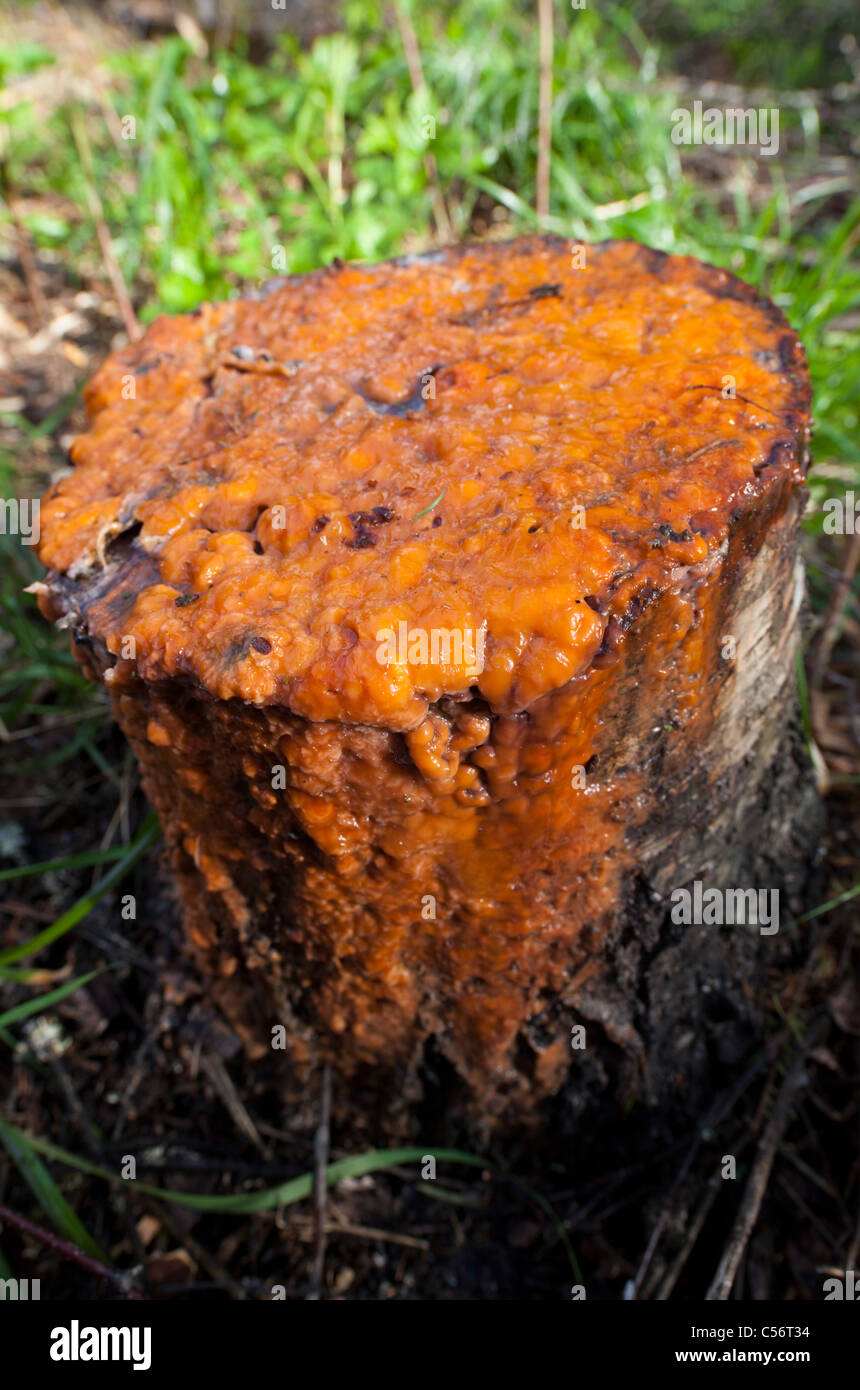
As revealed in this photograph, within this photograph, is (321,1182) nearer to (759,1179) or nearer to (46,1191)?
(46,1191)

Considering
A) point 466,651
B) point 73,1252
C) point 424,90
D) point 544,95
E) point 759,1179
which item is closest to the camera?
point 466,651

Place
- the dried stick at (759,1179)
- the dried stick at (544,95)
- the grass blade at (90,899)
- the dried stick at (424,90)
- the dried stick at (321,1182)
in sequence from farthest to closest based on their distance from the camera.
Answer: the dried stick at (424,90)
the dried stick at (544,95)
the grass blade at (90,899)
the dried stick at (321,1182)
the dried stick at (759,1179)

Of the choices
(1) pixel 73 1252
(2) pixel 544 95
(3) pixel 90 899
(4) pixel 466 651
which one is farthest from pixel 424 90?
(1) pixel 73 1252

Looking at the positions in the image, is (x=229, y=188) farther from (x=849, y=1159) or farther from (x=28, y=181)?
(x=849, y=1159)

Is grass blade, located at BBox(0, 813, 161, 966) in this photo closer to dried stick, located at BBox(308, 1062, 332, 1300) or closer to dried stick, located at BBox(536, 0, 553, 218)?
dried stick, located at BBox(308, 1062, 332, 1300)

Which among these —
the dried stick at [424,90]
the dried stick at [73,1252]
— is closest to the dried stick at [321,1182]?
the dried stick at [73,1252]

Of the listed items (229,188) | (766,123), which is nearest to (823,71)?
(766,123)

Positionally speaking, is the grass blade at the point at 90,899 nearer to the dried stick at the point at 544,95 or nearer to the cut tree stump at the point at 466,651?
the cut tree stump at the point at 466,651

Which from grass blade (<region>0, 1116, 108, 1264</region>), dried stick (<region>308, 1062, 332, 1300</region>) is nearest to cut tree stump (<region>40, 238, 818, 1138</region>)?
dried stick (<region>308, 1062, 332, 1300</region>)
